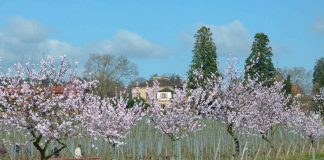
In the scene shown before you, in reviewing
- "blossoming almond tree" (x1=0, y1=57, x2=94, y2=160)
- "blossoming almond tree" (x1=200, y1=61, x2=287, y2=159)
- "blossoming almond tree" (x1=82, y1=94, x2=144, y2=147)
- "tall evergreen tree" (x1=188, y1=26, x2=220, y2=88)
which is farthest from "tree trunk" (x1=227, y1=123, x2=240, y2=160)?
"tall evergreen tree" (x1=188, y1=26, x2=220, y2=88)

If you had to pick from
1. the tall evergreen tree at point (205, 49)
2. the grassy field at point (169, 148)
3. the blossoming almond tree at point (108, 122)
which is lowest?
the grassy field at point (169, 148)

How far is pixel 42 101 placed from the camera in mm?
15930

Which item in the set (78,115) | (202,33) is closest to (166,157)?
(78,115)

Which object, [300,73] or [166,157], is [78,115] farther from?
[300,73]

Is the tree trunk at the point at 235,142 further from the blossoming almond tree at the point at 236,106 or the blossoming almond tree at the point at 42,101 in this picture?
the blossoming almond tree at the point at 42,101

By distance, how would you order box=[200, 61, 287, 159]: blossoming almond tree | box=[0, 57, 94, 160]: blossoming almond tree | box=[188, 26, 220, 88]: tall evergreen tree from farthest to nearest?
box=[188, 26, 220, 88]: tall evergreen tree
box=[200, 61, 287, 159]: blossoming almond tree
box=[0, 57, 94, 160]: blossoming almond tree

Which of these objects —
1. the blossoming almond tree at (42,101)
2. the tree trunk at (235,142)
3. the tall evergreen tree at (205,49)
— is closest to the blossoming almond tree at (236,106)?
the tree trunk at (235,142)

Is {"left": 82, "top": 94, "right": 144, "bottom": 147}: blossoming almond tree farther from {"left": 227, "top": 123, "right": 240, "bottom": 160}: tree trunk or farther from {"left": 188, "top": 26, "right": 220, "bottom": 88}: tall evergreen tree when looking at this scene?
{"left": 188, "top": 26, "right": 220, "bottom": 88}: tall evergreen tree

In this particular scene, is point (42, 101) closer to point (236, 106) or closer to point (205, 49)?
point (236, 106)

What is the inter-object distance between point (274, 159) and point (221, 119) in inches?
144

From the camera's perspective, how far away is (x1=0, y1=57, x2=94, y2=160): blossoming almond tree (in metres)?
15.7

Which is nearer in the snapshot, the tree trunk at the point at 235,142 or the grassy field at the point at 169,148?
the grassy field at the point at 169,148

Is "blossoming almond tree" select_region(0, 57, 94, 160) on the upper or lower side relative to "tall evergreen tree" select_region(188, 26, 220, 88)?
lower

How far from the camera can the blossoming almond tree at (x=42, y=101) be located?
1570 centimetres
